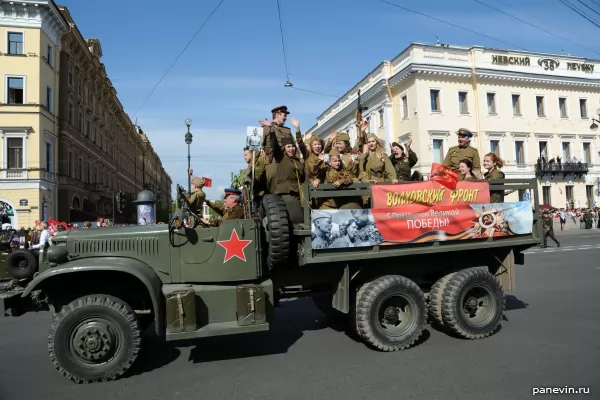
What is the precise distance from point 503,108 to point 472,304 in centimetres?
3732

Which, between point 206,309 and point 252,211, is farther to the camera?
point 252,211

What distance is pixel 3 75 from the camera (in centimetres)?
3008

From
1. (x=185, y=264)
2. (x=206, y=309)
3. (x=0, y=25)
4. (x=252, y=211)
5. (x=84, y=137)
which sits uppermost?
(x=0, y=25)

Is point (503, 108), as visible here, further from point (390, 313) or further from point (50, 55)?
point (390, 313)

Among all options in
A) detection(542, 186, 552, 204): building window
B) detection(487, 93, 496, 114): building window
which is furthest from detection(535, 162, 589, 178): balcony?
detection(487, 93, 496, 114): building window

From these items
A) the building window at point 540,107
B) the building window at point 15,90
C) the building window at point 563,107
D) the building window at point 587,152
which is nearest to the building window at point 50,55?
the building window at point 15,90

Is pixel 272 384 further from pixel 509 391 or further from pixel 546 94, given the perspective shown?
pixel 546 94

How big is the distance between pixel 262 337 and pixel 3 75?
3313cm

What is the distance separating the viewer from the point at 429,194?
5.61 meters

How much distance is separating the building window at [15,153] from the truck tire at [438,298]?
32890mm

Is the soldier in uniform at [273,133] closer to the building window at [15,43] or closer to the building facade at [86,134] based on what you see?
the building window at [15,43]

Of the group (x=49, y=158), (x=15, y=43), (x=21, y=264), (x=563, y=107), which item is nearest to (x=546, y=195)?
(x=563, y=107)

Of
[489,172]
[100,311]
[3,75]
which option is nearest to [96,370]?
[100,311]

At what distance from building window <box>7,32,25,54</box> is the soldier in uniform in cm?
3231
